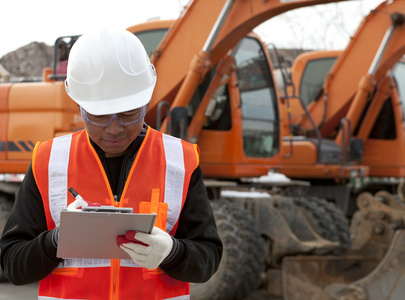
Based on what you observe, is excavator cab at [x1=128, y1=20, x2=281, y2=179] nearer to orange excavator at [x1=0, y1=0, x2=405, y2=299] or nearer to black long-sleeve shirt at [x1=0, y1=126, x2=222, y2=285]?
orange excavator at [x1=0, y1=0, x2=405, y2=299]

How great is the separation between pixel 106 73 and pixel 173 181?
0.39 m

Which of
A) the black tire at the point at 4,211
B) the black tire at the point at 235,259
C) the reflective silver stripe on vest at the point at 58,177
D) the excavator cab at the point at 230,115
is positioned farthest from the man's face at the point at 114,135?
the black tire at the point at 4,211

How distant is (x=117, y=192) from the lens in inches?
79.6

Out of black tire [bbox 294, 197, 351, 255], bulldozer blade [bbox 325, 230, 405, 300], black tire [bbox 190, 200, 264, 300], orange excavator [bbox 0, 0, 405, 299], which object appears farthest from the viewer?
black tire [bbox 294, 197, 351, 255]

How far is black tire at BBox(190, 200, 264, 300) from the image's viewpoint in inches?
232

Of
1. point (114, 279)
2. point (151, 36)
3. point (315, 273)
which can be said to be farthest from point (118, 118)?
point (151, 36)

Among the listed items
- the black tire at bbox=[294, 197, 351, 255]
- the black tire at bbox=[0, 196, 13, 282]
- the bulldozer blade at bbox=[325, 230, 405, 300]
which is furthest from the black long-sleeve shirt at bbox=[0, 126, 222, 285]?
the black tire at bbox=[294, 197, 351, 255]

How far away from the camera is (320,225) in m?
7.37

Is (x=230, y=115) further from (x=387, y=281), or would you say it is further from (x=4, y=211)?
(x=4, y=211)

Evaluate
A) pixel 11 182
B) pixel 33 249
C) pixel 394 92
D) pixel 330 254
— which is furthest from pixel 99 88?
pixel 394 92

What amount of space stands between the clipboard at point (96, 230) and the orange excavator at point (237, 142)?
414cm

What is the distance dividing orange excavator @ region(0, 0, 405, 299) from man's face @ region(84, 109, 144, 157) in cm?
402

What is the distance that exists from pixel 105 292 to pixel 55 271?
17 centimetres

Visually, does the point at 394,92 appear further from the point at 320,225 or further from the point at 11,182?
the point at 11,182
